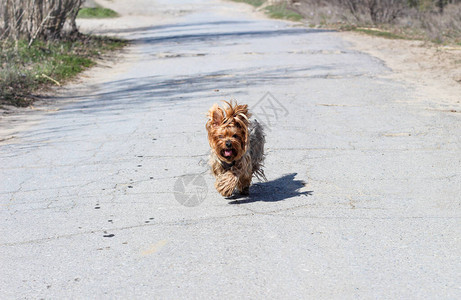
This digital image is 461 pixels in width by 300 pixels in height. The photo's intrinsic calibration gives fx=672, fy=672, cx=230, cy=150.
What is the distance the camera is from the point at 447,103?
36.9ft

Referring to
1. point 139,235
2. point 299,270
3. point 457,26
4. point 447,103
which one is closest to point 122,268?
point 139,235

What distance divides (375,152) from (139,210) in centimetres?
329

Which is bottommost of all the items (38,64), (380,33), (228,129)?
(380,33)

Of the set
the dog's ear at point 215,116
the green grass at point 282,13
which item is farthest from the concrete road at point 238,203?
the green grass at point 282,13

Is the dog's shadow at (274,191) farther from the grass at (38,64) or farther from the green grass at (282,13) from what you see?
the green grass at (282,13)

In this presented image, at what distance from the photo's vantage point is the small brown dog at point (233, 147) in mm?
5852

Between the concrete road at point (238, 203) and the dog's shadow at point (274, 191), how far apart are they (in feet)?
0.10

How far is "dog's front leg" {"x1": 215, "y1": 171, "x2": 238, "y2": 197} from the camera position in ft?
20.2

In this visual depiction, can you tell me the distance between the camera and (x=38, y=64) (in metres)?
16.6

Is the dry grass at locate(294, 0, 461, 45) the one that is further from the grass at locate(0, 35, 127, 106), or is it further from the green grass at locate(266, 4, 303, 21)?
the grass at locate(0, 35, 127, 106)

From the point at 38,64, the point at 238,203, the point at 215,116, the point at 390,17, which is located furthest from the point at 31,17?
the point at 390,17

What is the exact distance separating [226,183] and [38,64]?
38.4ft

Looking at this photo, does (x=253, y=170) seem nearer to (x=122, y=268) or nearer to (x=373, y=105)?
(x=122, y=268)

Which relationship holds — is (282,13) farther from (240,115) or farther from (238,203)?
(240,115)
